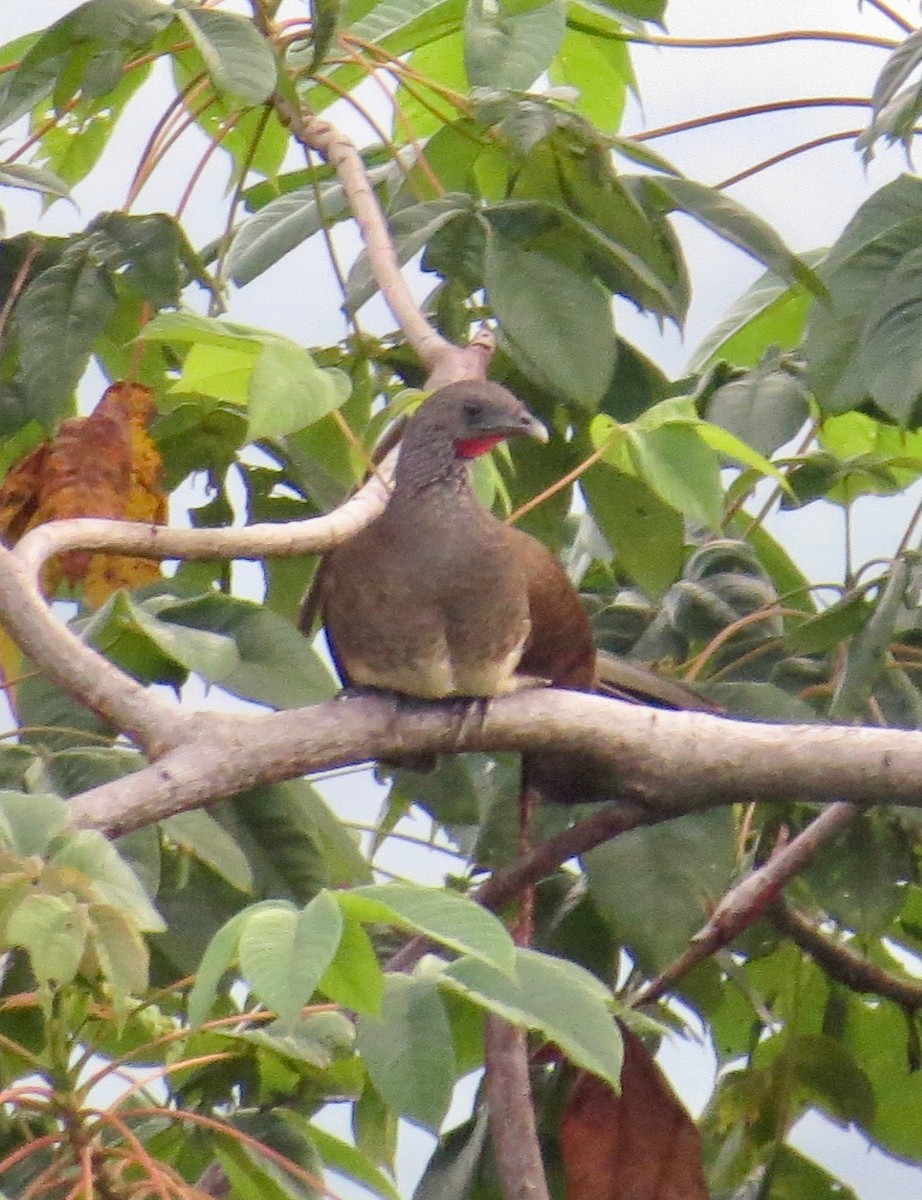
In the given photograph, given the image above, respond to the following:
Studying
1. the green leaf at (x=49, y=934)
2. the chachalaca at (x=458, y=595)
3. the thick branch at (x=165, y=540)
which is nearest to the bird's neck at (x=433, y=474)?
the chachalaca at (x=458, y=595)

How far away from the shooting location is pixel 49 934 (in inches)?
42.5

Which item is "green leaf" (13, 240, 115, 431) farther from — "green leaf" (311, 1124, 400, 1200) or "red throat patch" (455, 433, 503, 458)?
"green leaf" (311, 1124, 400, 1200)

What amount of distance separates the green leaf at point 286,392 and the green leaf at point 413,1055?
49 cm

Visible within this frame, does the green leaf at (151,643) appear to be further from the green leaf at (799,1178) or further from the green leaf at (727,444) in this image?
the green leaf at (799,1178)

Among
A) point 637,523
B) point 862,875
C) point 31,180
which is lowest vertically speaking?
point 862,875

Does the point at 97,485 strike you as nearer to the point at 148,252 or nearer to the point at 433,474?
the point at 148,252

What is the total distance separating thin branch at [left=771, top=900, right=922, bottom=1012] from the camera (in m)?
2.17

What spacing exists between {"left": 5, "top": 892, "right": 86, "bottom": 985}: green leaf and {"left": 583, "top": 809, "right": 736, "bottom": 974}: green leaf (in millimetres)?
901

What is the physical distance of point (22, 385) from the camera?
7.02ft

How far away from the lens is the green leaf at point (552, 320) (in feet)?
6.56

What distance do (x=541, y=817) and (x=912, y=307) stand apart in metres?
0.70

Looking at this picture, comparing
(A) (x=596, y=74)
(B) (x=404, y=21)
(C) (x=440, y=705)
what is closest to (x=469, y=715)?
(C) (x=440, y=705)

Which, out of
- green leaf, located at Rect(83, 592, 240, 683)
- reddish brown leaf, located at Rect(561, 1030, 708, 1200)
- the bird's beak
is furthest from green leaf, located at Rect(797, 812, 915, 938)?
green leaf, located at Rect(83, 592, 240, 683)

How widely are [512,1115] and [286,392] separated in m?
0.67
